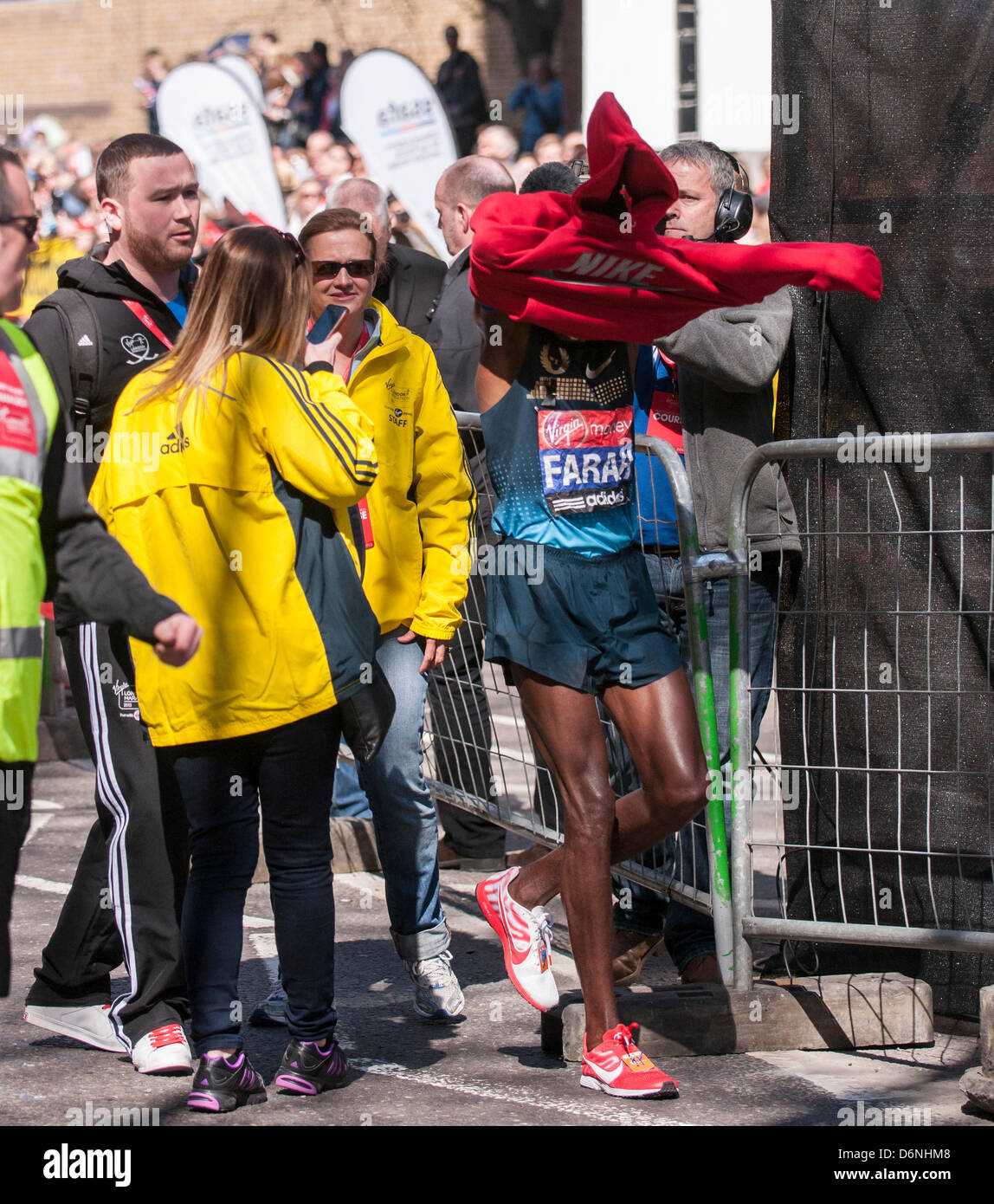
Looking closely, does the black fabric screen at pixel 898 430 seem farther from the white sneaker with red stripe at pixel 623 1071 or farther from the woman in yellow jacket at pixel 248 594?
the woman in yellow jacket at pixel 248 594

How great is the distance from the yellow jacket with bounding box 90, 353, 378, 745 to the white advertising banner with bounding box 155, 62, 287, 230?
520 inches

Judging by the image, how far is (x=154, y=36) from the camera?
24.4 metres

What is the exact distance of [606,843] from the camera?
4.04 m

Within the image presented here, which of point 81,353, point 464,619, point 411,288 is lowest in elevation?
Answer: point 464,619

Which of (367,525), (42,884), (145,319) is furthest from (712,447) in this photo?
(42,884)

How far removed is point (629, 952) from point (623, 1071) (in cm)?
115

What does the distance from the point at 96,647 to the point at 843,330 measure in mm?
2210

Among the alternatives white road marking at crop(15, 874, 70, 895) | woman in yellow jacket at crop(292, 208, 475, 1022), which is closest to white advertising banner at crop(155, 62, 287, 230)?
white road marking at crop(15, 874, 70, 895)

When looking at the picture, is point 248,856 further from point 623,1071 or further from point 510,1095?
point 623,1071

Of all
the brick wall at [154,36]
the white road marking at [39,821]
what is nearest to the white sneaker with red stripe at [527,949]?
the white road marking at [39,821]

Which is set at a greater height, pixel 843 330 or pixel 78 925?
pixel 843 330

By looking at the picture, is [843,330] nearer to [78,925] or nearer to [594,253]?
[594,253]

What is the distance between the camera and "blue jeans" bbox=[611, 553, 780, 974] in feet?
14.9

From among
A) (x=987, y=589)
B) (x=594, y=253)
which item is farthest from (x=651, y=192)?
(x=987, y=589)
